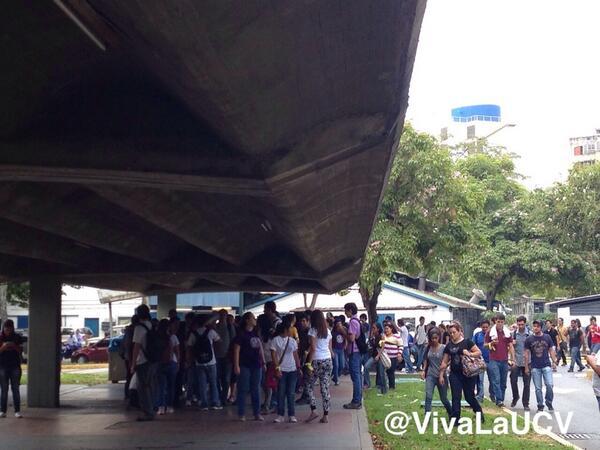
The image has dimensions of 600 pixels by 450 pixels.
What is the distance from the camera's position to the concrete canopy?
21.0ft

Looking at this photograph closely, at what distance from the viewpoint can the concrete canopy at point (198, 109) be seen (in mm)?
6398

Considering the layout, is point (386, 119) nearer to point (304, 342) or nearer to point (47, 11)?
point (47, 11)

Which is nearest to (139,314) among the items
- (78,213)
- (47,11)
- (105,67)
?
(78,213)

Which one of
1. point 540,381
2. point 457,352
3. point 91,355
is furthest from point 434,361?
point 91,355

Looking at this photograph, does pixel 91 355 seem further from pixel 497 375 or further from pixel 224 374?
pixel 497 375

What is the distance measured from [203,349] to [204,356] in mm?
138

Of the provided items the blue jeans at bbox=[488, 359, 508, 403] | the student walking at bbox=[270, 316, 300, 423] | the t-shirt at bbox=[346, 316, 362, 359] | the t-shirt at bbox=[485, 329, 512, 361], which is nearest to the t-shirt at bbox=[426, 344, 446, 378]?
the t-shirt at bbox=[346, 316, 362, 359]

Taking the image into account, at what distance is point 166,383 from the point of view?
652 inches

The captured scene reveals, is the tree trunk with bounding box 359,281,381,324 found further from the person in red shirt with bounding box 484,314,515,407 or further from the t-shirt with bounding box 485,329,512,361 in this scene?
the t-shirt with bounding box 485,329,512,361

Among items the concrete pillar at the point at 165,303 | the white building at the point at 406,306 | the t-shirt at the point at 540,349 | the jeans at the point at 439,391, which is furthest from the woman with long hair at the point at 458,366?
the white building at the point at 406,306

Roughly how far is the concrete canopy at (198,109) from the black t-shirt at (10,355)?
1.74m

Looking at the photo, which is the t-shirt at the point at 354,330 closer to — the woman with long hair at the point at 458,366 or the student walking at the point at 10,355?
the woman with long hair at the point at 458,366

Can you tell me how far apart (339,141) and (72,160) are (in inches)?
109

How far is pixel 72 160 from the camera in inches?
351
